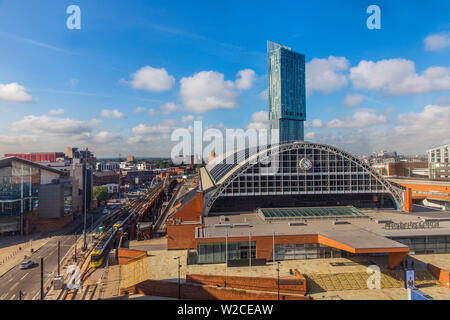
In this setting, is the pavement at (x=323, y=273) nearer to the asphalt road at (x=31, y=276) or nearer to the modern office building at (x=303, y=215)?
the modern office building at (x=303, y=215)

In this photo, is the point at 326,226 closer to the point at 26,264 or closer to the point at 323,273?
the point at 323,273

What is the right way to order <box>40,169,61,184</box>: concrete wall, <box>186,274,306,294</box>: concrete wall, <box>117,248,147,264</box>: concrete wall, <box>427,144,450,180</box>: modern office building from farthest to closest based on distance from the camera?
<box>427,144,450,180</box>: modern office building < <box>40,169,61,184</box>: concrete wall < <box>117,248,147,264</box>: concrete wall < <box>186,274,306,294</box>: concrete wall

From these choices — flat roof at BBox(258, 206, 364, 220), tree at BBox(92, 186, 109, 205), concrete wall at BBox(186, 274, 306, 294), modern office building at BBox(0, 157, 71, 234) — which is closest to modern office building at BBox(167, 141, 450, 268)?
flat roof at BBox(258, 206, 364, 220)

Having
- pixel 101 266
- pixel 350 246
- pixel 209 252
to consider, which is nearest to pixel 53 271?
pixel 101 266

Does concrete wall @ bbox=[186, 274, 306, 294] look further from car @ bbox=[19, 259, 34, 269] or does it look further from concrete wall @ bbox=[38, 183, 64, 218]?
concrete wall @ bbox=[38, 183, 64, 218]
